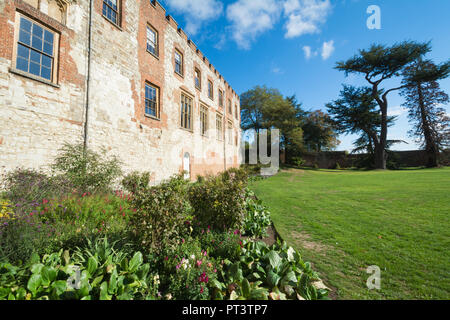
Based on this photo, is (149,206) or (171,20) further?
(171,20)

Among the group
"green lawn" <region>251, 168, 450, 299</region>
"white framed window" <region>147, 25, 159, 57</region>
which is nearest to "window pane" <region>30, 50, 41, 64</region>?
"white framed window" <region>147, 25, 159, 57</region>

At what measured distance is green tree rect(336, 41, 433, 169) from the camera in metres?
27.5

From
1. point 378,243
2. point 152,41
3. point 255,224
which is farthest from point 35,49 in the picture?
point 378,243

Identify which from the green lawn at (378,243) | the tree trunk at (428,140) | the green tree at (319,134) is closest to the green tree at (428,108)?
the tree trunk at (428,140)

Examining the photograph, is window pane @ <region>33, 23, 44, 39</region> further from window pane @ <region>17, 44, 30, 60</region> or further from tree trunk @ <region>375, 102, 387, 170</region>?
tree trunk @ <region>375, 102, 387, 170</region>

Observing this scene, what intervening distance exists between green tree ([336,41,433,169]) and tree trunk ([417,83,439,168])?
4.29m

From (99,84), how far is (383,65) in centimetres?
3921

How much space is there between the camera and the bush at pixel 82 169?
618 cm

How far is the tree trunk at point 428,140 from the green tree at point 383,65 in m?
4.29

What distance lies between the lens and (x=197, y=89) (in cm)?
1533

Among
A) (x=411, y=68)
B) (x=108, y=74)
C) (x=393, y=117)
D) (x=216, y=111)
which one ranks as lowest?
(x=108, y=74)

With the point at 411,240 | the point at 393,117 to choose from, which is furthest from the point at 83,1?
the point at 393,117
